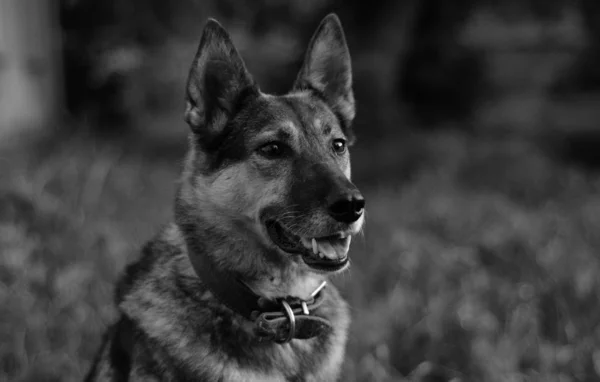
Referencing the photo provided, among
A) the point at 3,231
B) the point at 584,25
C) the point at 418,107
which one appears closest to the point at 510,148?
the point at 418,107

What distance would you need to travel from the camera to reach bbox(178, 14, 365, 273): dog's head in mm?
3160

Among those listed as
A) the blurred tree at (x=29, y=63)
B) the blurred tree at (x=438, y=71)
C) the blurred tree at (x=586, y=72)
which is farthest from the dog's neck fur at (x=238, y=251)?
the blurred tree at (x=586, y=72)

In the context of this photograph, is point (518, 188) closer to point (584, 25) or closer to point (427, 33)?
point (427, 33)

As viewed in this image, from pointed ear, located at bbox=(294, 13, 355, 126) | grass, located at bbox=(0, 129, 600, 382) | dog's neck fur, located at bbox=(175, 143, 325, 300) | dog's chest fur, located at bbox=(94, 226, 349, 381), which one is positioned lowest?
grass, located at bbox=(0, 129, 600, 382)

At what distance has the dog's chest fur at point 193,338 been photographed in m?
3.01

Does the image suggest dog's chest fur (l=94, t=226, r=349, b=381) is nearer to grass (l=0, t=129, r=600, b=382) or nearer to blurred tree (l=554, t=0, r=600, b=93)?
grass (l=0, t=129, r=600, b=382)

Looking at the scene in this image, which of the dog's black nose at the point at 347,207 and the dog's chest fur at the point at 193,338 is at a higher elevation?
the dog's black nose at the point at 347,207

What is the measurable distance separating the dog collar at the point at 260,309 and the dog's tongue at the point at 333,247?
0.30 m

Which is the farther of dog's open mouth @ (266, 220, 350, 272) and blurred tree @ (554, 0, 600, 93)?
blurred tree @ (554, 0, 600, 93)

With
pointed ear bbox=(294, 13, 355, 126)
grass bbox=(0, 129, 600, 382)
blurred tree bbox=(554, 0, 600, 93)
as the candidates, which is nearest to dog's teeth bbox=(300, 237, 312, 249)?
pointed ear bbox=(294, 13, 355, 126)

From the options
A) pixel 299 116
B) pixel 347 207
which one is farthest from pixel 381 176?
pixel 347 207

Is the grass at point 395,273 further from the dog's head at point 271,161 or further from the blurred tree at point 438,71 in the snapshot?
the blurred tree at point 438,71

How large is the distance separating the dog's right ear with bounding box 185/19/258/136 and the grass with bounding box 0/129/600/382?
6.89 feet

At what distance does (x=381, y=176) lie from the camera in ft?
38.0
